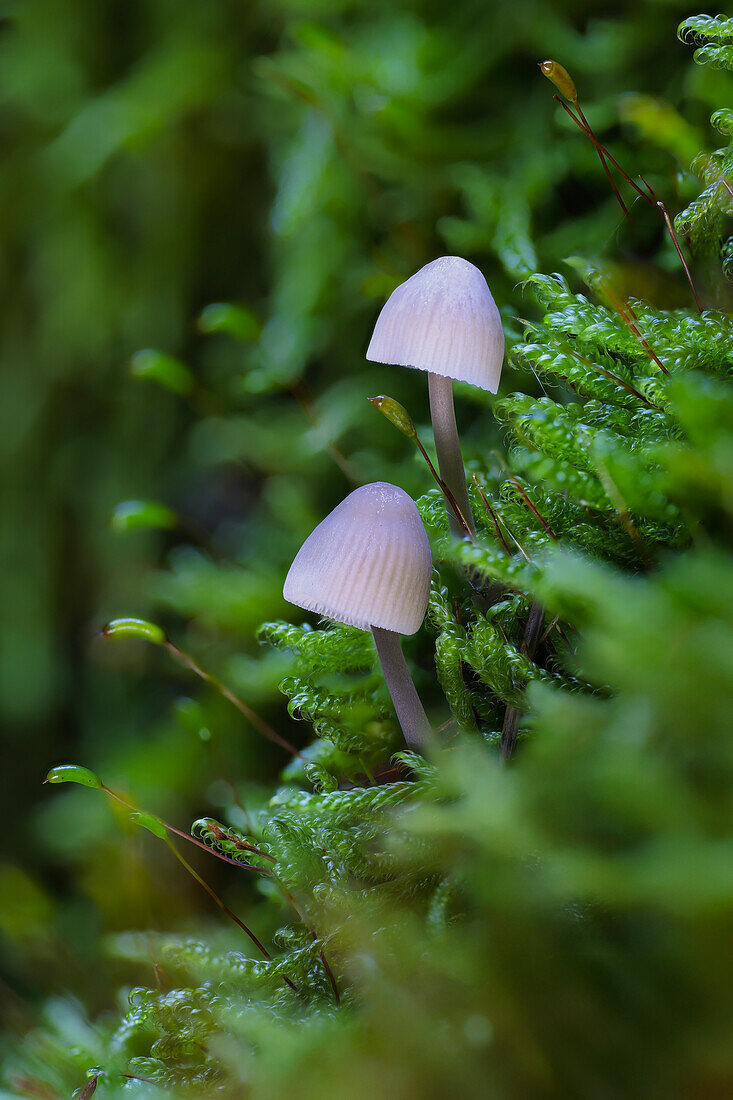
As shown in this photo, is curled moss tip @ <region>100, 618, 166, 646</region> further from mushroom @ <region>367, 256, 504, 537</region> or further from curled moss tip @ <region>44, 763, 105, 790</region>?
mushroom @ <region>367, 256, 504, 537</region>

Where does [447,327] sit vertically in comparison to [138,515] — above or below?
above

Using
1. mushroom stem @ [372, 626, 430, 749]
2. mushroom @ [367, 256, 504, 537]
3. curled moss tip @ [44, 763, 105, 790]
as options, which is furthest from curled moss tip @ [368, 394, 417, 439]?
curled moss tip @ [44, 763, 105, 790]

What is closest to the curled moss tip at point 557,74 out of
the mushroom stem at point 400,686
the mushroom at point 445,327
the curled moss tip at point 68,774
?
the mushroom at point 445,327

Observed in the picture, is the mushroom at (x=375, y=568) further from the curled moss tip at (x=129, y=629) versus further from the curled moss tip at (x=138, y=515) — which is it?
the curled moss tip at (x=138, y=515)

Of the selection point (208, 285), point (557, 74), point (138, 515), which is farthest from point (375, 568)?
point (208, 285)

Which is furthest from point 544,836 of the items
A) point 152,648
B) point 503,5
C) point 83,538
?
point 83,538

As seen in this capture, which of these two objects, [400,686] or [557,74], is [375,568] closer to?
[400,686]

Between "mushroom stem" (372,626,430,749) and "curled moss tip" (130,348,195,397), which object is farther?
"curled moss tip" (130,348,195,397)
